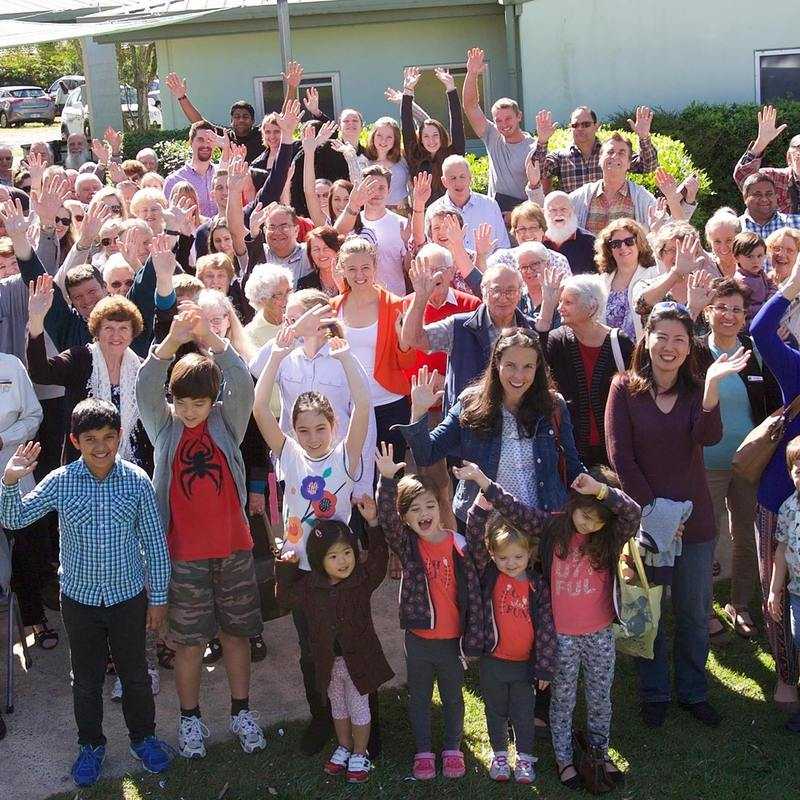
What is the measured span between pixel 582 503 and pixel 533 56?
13143 mm

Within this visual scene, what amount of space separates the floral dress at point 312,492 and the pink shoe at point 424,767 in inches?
40.1

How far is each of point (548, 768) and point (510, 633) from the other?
25.4 inches

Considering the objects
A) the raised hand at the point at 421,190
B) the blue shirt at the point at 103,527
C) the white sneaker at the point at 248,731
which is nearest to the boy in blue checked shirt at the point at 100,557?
the blue shirt at the point at 103,527

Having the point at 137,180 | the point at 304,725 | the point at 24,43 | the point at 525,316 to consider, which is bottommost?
the point at 304,725

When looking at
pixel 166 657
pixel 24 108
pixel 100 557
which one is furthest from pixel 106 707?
pixel 24 108

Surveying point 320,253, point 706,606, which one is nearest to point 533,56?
point 320,253

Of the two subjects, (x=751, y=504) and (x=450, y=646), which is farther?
(x=751, y=504)

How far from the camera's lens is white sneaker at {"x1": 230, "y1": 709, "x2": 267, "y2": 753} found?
16.2 ft

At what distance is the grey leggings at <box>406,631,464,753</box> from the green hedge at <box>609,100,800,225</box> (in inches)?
357

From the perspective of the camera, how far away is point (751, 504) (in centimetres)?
579

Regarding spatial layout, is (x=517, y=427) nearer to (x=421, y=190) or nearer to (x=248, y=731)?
(x=248, y=731)

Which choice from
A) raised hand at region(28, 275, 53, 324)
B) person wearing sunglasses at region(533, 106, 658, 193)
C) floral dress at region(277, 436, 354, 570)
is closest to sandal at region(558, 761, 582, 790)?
floral dress at region(277, 436, 354, 570)

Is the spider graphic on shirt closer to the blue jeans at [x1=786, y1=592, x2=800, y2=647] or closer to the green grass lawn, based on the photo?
the green grass lawn

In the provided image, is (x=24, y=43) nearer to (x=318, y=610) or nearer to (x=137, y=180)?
(x=137, y=180)
